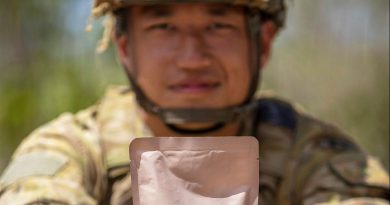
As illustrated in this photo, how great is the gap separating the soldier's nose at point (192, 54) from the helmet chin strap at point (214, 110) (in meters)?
0.10

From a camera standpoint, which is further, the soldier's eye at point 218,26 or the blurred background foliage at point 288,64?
the blurred background foliage at point 288,64

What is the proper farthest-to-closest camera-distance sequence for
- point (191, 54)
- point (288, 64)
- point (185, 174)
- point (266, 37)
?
point (288, 64) → point (266, 37) → point (191, 54) → point (185, 174)

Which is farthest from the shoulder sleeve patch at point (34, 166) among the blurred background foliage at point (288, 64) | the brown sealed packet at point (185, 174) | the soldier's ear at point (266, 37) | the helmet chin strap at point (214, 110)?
the blurred background foliage at point (288, 64)

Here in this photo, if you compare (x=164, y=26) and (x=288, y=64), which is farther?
(x=288, y=64)

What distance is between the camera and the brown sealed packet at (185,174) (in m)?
1.11

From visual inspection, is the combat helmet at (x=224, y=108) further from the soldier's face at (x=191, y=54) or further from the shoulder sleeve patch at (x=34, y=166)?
the shoulder sleeve patch at (x=34, y=166)

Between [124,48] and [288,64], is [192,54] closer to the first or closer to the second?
[124,48]

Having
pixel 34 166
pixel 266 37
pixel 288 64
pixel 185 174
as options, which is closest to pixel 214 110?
pixel 266 37

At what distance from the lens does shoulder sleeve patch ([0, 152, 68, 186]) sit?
5.83 ft

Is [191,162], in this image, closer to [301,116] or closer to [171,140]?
[171,140]

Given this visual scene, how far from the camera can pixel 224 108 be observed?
1988mm

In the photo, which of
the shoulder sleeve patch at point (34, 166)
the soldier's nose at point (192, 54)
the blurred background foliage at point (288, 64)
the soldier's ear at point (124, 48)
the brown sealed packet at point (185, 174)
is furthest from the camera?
the blurred background foliage at point (288, 64)

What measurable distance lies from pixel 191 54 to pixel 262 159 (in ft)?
0.89

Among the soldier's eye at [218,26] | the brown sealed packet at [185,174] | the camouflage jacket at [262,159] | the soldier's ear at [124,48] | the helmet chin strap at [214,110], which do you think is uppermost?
the brown sealed packet at [185,174]
